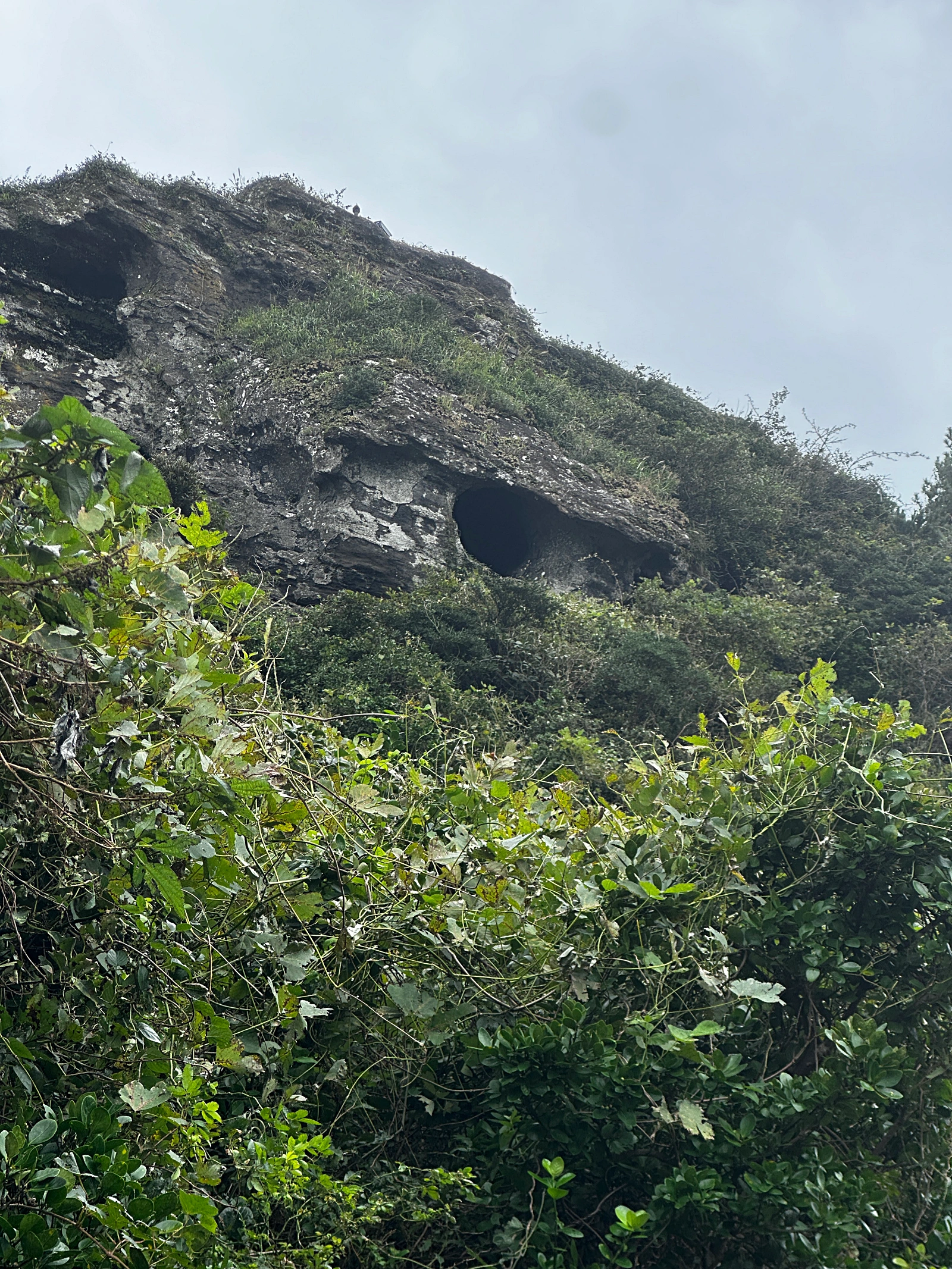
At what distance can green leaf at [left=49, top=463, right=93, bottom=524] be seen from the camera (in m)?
2.11

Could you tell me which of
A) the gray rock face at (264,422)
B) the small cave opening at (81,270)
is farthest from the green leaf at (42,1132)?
the small cave opening at (81,270)

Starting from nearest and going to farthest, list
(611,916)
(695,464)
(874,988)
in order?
(611,916)
(874,988)
(695,464)

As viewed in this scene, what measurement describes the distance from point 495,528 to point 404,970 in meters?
16.7

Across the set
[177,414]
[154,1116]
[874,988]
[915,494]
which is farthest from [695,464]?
[154,1116]

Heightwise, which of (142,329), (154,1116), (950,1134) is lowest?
(154,1116)

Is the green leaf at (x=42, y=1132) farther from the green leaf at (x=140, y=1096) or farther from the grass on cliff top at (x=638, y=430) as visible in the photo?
the grass on cliff top at (x=638, y=430)

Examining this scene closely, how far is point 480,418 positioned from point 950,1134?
607 inches

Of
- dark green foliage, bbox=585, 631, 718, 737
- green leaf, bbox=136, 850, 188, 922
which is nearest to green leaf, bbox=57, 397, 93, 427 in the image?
green leaf, bbox=136, 850, 188, 922

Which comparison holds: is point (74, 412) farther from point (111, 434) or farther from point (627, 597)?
point (627, 597)

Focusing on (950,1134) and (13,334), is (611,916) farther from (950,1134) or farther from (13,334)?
(13,334)

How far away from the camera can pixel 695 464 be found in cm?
2062

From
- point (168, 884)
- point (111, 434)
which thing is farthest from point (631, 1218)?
point (111, 434)

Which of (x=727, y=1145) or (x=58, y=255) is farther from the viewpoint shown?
(x=58, y=255)

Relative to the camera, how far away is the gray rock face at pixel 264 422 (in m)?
15.2
